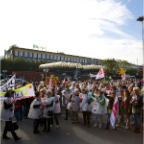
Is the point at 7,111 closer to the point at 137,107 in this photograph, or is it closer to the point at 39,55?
the point at 137,107

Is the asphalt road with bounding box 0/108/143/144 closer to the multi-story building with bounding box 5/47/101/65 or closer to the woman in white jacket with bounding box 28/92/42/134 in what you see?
the woman in white jacket with bounding box 28/92/42/134

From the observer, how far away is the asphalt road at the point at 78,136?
471 centimetres

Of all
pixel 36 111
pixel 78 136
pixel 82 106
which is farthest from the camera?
pixel 82 106

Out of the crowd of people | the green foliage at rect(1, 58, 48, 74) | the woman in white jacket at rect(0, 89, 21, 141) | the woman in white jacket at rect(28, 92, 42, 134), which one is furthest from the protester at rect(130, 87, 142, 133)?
the green foliage at rect(1, 58, 48, 74)

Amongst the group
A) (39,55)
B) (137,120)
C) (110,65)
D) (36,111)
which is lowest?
(137,120)

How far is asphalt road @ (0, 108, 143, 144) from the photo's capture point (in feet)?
15.4

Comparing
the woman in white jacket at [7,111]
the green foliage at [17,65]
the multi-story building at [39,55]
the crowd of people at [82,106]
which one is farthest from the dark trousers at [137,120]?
the multi-story building at [39,55]

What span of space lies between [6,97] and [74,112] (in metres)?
3.19

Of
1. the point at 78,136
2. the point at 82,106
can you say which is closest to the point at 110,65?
the point at 82,106

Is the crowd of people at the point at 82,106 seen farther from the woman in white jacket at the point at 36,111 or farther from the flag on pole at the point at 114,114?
the flag on pole at the point at 114,114

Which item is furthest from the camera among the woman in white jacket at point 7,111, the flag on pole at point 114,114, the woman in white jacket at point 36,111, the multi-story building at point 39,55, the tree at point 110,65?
the multi-story building at point 39,55

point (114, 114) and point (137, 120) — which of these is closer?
point (137, 120)

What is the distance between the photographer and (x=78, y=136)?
5.10 m

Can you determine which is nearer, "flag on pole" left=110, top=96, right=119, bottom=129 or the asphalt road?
the asphalt road
